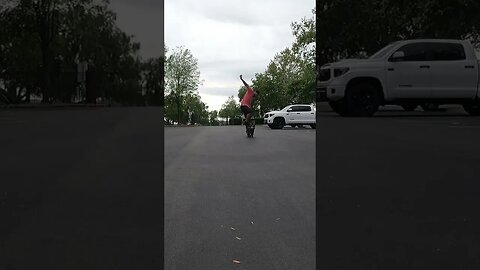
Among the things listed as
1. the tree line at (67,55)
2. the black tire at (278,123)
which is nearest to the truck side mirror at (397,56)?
the tree line at (67,55)

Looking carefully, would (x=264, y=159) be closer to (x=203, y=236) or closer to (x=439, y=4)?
(x=203, y=236)

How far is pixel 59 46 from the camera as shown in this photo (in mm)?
2512

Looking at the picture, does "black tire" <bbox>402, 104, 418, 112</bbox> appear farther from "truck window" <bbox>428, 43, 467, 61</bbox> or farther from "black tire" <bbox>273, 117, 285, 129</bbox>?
"black tire" <bbox>273, 117, 285, 129</bbox>

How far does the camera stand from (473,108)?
236cm

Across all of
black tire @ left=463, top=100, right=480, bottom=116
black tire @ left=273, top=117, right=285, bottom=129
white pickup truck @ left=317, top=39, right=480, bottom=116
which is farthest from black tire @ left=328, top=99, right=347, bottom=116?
black tire @ left=273, top=117, right=285, bottom=129

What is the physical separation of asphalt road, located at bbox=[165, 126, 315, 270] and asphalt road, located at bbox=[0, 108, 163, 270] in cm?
39

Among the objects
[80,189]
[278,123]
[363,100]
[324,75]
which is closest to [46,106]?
[80,189]

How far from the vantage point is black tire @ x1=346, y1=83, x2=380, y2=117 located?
2258 mm

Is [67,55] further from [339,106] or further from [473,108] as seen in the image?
[473,108]

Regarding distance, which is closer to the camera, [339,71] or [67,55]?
[339,71]

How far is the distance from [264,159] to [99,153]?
151 inches

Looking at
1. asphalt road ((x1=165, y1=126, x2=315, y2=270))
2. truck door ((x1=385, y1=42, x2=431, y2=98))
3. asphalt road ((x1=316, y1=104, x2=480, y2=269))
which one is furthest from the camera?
asphalt road ((x1=165, y1=126, x2=315, y2=270))

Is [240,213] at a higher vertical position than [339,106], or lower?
lower

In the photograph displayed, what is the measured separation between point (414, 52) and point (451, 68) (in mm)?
194
